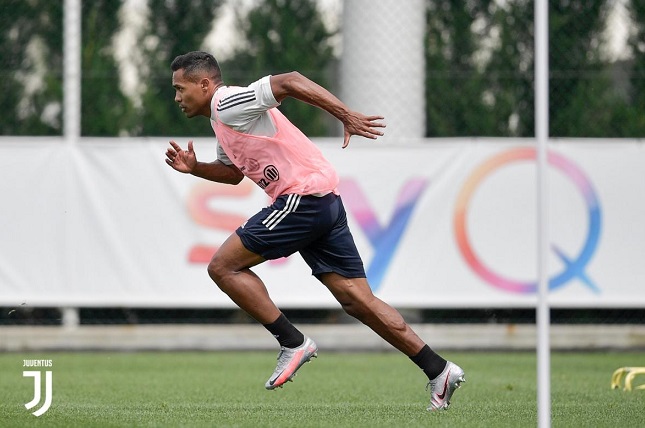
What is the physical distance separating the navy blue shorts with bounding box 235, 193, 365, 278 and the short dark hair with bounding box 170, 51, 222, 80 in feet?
2.59

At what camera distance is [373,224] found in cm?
1224

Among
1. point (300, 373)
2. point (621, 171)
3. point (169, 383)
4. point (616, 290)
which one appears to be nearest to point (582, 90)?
point (621, 171)

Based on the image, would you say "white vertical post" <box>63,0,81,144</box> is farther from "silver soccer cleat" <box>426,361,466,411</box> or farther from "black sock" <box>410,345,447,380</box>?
"silver soccer cleat" <box>426,361,466,411</box>

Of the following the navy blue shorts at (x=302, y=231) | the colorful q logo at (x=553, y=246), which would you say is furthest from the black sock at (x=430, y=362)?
the colorful q logo at (x=553, y=246)

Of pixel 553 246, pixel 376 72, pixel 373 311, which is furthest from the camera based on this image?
pixel 376 72

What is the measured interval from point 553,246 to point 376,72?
2.41 m

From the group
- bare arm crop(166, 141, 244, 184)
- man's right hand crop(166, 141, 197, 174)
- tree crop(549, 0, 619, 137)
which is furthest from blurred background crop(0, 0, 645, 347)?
man's right hand crop(166, 141, 197, 174)

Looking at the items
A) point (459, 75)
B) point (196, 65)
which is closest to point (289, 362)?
point (196, 65)

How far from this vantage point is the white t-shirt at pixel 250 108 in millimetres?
6723

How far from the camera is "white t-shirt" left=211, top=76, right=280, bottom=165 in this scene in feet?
22.1

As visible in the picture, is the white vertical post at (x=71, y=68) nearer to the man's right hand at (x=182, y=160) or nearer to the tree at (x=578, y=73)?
the tree at (x=578, y=73)

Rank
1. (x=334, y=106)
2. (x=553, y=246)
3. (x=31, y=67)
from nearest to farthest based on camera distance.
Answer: (x=334, y=106) < (x=553, y=246) < (x=31, y=67)

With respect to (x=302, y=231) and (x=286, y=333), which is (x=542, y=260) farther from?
(x=286, y=333)

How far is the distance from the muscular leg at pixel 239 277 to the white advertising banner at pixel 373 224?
16.9 ft
